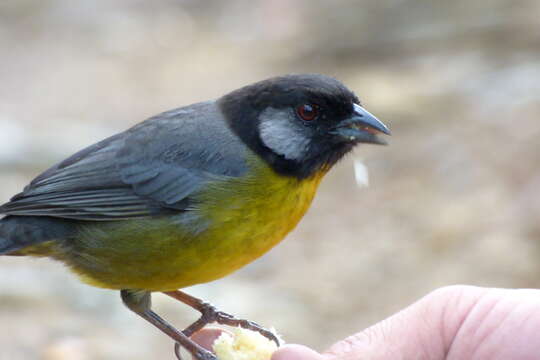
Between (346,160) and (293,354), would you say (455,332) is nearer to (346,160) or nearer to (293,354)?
(293,354)

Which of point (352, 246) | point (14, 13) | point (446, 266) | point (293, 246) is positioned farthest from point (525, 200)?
point (14, 13)

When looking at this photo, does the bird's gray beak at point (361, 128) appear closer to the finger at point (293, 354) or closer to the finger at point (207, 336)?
the finger at point (293, 354)

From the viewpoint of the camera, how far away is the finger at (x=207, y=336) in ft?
15.4

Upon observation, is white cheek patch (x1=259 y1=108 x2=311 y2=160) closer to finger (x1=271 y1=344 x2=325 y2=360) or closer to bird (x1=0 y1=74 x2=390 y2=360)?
bird (x1=0 y1=74 x2=390 y2=360)

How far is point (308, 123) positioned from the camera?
450 centimetres

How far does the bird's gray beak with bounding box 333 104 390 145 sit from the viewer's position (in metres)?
4.45

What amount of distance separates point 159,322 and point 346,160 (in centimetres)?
147

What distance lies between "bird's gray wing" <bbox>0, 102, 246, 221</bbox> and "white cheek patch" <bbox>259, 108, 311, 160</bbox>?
0.19m

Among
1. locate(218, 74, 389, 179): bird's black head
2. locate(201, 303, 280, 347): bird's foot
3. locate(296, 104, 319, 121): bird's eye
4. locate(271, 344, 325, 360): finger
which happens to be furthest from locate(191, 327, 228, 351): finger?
locate(296, 104, 319, 121): bird's eye

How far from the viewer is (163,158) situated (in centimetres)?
471

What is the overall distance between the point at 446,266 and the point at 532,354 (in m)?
4.23

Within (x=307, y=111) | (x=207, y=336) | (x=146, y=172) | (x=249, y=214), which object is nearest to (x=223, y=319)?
(x=207, y=336)

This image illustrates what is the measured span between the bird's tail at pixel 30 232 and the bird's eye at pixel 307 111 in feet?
4.53

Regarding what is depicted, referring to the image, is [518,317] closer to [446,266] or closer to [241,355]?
[241,355]
